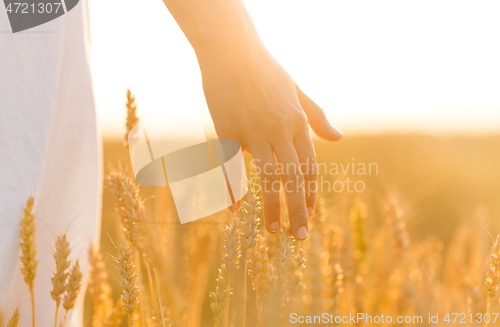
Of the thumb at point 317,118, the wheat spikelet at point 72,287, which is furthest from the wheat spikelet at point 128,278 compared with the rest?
the thumb at point 317,118

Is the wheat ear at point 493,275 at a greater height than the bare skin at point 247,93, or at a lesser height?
lesser

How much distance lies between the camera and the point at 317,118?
3.83 feet

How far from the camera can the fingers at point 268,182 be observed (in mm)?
878

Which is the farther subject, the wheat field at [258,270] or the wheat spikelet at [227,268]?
the wheat spikelet at [227,268]

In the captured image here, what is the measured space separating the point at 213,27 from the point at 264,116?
28cm

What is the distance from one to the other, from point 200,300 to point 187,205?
502mm

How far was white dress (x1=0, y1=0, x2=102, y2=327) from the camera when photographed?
80cm

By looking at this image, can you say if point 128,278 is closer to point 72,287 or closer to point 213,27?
point 72,287

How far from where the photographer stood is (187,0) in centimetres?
83

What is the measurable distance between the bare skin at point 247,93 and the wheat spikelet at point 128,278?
40cm

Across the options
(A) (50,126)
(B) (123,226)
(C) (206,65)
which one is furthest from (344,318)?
(A) (50,126)

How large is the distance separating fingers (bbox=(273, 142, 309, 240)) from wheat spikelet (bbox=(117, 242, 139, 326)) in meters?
0.45

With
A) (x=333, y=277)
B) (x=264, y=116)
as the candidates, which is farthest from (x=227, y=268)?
(x=264, y=116)

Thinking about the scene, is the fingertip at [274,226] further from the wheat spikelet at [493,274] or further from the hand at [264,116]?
the wheat spikelet at [493,274]
